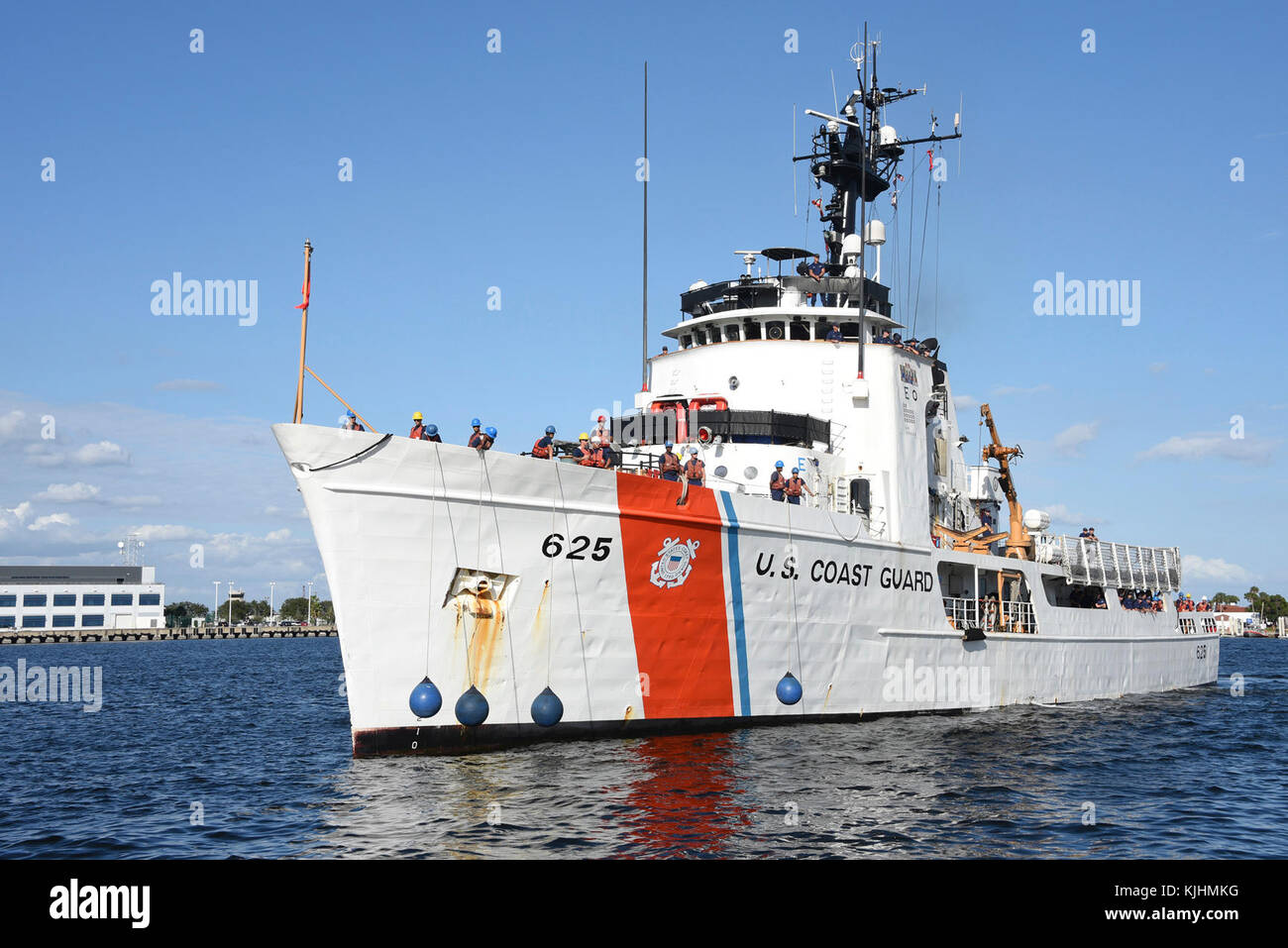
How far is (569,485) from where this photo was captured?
14.4 metres

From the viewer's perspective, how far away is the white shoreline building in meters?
80.8

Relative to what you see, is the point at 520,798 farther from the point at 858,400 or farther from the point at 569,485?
the point at 858,400

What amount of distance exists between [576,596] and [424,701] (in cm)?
258

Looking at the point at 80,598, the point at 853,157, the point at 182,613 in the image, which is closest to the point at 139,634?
the point at 80,598

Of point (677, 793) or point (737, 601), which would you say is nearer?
point (677, 793)

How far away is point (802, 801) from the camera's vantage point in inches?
467

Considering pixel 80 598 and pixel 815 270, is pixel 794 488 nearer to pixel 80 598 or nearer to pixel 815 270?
pixel 815 270

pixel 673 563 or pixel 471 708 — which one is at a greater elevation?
pixel 673 563

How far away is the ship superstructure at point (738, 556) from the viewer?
13.5 metres

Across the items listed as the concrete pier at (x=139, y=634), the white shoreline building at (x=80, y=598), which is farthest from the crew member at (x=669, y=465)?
the white shoreline building at (x=80, y=598)

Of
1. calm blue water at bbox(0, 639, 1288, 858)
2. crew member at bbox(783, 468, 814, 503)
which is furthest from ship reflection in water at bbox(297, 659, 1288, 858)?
crew member at bbox(783, 468, 814, 503)

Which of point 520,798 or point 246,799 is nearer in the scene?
point 520,798
